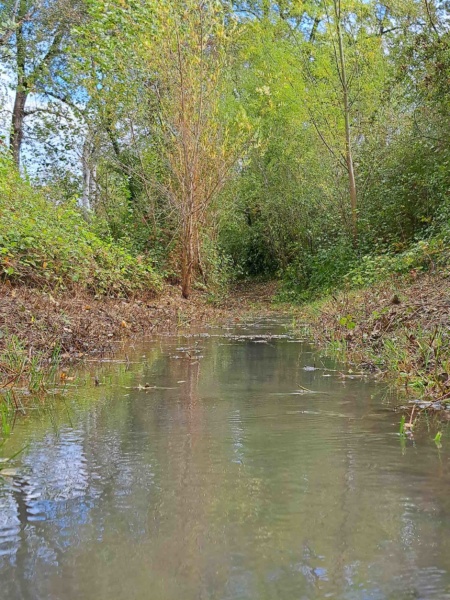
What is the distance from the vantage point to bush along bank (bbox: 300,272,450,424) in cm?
322

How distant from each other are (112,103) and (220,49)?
154 inches

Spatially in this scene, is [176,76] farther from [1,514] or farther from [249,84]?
[1,514]

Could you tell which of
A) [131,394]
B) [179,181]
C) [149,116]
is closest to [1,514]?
[131,394]

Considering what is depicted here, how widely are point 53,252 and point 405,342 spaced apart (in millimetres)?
5561

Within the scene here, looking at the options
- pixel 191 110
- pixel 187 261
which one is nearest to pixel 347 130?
pixel 191 110

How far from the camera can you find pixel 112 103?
13.6m

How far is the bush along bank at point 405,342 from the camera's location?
3.22m

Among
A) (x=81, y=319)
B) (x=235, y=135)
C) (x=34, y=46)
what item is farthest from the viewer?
(x=34, y=46)

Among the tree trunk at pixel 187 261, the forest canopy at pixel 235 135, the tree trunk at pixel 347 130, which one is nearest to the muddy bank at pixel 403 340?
the forest canopy at pixel 235 135

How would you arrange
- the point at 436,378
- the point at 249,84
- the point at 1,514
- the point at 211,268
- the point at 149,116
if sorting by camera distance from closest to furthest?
the point at 1,514, the point at 436,378, the point at 149,116, the point at 211,268, the point at 249,84

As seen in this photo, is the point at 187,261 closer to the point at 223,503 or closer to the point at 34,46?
the point at 223,503

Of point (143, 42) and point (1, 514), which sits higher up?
point (143, 42)

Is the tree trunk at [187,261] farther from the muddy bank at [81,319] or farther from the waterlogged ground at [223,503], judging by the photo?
the waterlogged ground at [223,503]

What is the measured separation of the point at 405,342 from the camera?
4.21 meters
